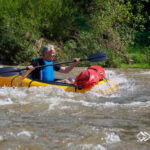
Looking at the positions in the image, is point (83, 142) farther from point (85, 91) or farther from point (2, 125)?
point (85, 91)

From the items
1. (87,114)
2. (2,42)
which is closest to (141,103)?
(87,114)

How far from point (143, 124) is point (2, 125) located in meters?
1.48

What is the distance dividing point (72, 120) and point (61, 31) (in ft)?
30.1

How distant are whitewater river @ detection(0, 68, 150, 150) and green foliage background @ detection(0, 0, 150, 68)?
545 cm

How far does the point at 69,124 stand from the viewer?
326cm

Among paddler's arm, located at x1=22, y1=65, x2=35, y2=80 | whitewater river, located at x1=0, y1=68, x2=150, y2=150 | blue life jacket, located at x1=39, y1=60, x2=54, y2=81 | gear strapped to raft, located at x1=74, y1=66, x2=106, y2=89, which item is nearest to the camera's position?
whitewater river, located at x1=0, y1=68, x2=150, y2=150

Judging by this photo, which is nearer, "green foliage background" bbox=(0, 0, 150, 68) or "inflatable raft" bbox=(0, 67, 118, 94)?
"inflatable raft" bbox=(0, 67, 118, 94)

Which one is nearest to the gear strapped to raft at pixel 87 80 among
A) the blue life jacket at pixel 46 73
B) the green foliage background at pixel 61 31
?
the blue life jacket at pixel 46 73

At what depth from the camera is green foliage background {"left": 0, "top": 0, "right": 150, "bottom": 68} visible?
1071 centimetres

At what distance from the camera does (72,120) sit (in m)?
3.42

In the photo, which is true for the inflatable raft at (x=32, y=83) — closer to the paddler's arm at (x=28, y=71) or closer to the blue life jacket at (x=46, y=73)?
the paddler's arm at (x=28, y=71)

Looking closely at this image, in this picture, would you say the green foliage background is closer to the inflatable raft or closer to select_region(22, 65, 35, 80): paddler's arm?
the inflatable raft

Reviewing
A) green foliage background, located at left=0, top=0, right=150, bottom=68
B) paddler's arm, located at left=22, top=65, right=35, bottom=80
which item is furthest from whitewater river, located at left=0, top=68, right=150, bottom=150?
green foliage background, located at left=0, top=0, right=150, bottom=68

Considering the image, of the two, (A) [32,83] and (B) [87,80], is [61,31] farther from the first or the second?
(B) [87,80]
